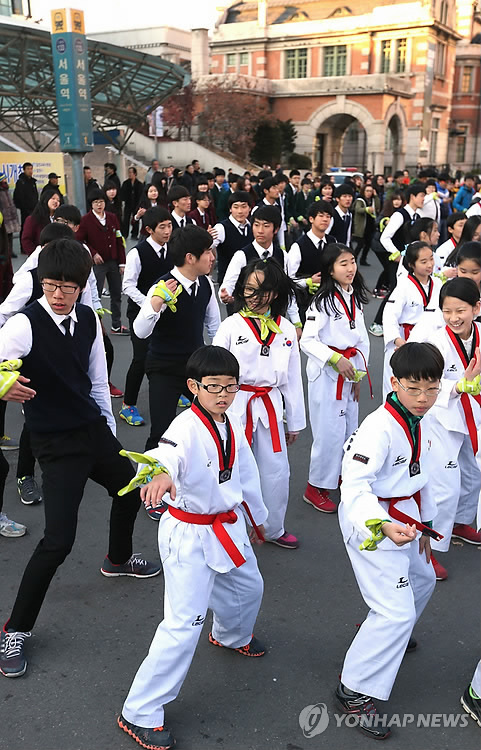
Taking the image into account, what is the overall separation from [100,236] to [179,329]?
13.7 ft

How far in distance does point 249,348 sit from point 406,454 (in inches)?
54.3

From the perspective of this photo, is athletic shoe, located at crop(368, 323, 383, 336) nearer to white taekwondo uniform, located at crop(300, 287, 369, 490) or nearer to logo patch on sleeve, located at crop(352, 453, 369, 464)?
white taekwondo uniform, located at crop(300, 287, 369, 490)

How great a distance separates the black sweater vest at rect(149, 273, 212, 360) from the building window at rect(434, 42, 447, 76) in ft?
162

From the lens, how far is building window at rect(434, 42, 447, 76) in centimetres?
4712

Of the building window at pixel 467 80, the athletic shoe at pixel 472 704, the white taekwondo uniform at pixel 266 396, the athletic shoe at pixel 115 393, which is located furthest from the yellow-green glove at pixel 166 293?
the building window at pixel 467 80

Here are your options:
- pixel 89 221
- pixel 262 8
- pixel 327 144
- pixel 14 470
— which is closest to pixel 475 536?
pixel 14 470

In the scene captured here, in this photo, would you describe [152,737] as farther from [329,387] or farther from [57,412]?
[329,387]

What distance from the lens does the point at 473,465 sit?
426 centimetres

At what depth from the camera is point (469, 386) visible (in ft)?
12.3

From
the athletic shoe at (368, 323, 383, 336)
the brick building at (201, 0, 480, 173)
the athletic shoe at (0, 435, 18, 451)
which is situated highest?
the brick building at (201, 0, 480, 173)

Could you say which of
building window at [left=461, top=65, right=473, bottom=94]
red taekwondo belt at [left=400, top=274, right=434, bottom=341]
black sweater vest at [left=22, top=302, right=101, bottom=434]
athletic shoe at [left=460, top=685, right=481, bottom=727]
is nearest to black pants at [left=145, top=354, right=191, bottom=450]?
black sweater vest at [left=22, top=302, right=101, bottom=434]

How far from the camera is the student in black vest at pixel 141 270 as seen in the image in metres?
6.03

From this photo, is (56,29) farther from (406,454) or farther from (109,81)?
(406,454)

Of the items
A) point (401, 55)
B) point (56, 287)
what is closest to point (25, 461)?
point (56, 287)
